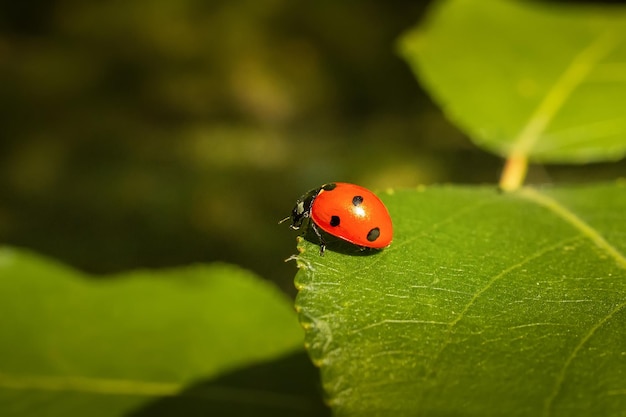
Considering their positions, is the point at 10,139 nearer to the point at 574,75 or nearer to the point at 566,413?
the point at 574,75

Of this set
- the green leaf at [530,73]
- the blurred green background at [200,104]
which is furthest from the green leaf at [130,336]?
the blurred green background at [200,104]

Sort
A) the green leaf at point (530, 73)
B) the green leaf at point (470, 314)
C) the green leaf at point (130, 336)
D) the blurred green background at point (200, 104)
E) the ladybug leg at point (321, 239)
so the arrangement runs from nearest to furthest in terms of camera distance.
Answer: the green leaf at point (470, 314)
the ladybug leg at point (321, 239)
the green leaf at point (130, 336)
the green leaf at point (530, 73)
the blurred green background at point (200, 104)

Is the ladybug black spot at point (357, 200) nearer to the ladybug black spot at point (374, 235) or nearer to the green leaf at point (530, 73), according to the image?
the ladybug black spot at point (374, 235)

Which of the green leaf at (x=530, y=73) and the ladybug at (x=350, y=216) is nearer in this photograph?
the ladybug at (x=350, y=216)

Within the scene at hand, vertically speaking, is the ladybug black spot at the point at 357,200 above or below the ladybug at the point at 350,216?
above

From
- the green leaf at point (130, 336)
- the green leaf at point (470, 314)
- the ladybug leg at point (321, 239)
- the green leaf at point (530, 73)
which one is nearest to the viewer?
the green leaf at point (470, 314)

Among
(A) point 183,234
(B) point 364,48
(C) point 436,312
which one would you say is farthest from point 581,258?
(B) point 364,48

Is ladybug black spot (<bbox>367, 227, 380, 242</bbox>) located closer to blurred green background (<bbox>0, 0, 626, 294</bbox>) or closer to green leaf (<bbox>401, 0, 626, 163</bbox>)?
green leaf (<bbox>401, 0, 626, 163</bbox>)
